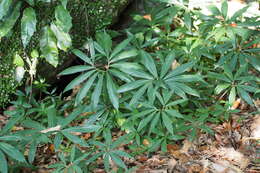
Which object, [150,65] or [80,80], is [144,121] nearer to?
[150,65]

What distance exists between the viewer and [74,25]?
2.80m

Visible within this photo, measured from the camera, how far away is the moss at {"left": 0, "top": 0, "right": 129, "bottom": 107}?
8.08 ft

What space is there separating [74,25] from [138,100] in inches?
34.4

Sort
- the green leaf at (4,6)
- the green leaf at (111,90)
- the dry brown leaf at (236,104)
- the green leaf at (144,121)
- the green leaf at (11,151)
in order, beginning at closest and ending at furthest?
1. the green leaf at (11,151)
2. the green leaf at (4,6)
3. the green leaf at (111,90)
4. the green leaf at (144,121)
5. the dry brown leaf at (236,104)

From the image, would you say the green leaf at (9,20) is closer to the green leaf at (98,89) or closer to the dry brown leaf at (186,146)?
the green leaf at (98,89)

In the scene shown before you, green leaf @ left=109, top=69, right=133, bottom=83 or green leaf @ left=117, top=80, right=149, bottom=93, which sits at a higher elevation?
green leaf @ left=109, top=69, right=133, bottom=83

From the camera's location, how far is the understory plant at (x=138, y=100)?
2090mm

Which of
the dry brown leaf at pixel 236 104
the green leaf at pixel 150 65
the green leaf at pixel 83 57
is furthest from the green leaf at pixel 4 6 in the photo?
the dry brown leaf at pixel 236 104

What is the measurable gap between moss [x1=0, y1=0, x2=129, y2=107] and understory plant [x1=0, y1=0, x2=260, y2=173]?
132mm

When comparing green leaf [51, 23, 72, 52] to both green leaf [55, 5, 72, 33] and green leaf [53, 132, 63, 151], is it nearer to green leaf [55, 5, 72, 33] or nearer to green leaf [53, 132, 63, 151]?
green leaf [55, 5, 72, 33]

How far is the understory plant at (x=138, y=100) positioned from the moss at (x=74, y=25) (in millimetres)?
132

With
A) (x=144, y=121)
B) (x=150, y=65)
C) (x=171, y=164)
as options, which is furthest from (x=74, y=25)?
(x=171, y=164)

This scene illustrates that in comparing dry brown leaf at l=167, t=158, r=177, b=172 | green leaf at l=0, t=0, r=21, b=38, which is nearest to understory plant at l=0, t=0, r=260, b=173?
dry brown leaf at l=167, t=158, r=177, b=172

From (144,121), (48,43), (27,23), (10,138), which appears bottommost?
(144,121)
